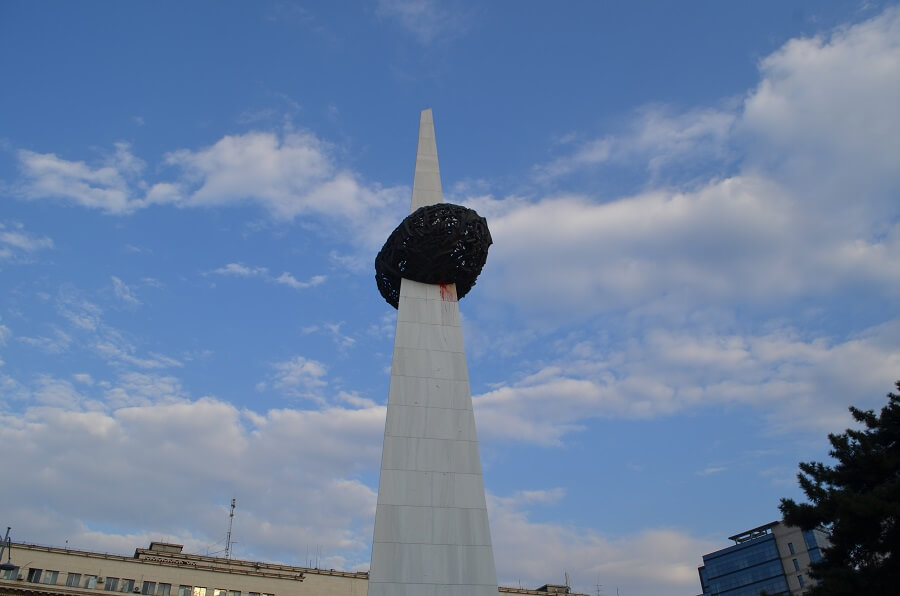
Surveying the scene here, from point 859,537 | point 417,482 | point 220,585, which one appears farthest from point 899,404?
point 220,585

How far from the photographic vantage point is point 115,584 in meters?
41.8

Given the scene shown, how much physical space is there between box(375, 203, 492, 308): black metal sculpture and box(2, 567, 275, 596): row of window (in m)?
27.1

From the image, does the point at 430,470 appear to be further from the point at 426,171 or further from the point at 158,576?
the point at 158,576

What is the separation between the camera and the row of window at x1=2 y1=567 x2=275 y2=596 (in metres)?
40.5

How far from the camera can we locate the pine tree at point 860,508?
17.8 meters

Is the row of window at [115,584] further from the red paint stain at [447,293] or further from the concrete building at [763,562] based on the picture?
the concrete building at [763,562]

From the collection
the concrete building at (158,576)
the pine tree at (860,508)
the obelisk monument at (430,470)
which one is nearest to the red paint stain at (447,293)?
the obelisk monument at (430,470)

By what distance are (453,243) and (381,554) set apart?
1025 centimetres

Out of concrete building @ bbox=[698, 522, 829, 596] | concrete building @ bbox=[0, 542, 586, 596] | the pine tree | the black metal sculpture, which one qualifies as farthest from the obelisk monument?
concrete building @ bbox=[698, 522, 829, 596]

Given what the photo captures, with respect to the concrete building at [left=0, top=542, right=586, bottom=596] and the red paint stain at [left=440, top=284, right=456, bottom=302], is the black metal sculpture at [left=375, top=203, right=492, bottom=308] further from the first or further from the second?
the concrete building at [left=0, top=542, right=586, bottom=596]

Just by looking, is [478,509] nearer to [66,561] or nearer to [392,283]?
[392,283]

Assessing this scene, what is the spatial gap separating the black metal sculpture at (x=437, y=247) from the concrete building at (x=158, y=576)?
2689 centimetres

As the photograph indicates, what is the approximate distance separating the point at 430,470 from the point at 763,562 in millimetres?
65757

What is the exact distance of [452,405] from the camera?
23656 millimetres
